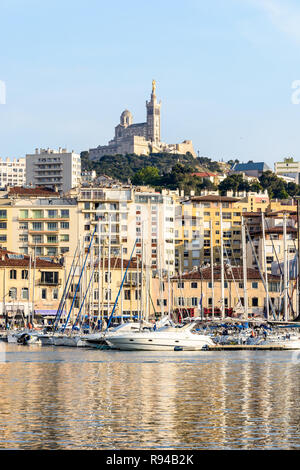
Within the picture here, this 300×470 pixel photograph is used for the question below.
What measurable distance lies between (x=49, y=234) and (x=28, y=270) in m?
32.1

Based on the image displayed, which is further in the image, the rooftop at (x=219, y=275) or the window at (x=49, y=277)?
the window at (x=49, y=277)

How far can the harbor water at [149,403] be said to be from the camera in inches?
1081

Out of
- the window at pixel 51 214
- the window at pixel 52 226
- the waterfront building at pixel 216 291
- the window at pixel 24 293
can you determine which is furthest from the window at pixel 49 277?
the window at pixel 51 214

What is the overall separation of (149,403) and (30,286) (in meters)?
81.8

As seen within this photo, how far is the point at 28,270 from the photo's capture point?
117 metres

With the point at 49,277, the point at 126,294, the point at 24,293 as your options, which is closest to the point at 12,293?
the point at 24,293

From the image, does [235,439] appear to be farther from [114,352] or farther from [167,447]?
[114,352]

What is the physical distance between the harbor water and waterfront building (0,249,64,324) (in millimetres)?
53987

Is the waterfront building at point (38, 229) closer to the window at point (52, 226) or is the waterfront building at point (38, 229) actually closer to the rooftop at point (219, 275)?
the window at point (52, 226)

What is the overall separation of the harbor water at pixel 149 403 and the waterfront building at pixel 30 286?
54.0 metres

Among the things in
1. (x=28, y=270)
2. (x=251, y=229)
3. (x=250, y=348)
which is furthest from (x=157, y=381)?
(x=251, y=229)

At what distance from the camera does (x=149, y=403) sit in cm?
3641

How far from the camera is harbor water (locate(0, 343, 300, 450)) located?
27.5m

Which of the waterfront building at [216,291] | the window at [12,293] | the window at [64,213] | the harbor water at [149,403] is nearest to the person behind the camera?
the harbor water at [149,403]
